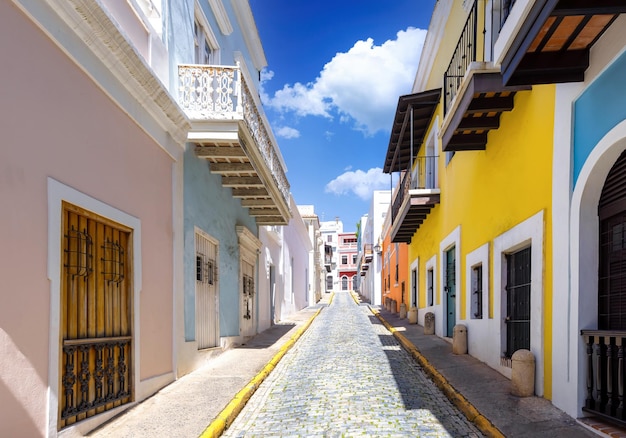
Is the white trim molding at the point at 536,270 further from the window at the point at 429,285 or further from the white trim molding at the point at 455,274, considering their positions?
the window at the point at 429,285

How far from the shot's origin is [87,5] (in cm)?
463

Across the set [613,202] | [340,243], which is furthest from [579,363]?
[340,243]

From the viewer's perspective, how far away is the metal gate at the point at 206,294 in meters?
8.69

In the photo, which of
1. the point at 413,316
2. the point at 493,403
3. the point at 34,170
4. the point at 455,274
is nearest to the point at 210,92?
the point at 34,170

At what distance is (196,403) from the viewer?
5844 mm

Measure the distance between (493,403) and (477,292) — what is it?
3.83 metres

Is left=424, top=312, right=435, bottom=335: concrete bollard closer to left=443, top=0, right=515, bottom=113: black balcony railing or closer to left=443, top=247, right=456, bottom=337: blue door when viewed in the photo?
left=443, top=247, right=456, bottom=337: blue door

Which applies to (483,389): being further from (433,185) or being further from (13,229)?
(433,185)

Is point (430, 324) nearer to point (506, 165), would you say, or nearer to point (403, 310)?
point (403, 310)

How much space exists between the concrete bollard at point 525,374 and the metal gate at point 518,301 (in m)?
0.76

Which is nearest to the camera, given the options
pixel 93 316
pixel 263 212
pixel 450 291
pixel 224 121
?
pixel 93 316

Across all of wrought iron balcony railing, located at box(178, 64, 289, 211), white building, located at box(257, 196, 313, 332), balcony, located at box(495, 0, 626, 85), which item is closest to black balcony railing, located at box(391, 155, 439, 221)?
white building, located at box(257, 196, 313, 332)

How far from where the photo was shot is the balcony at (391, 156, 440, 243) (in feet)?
41.6

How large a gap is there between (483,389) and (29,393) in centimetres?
513
